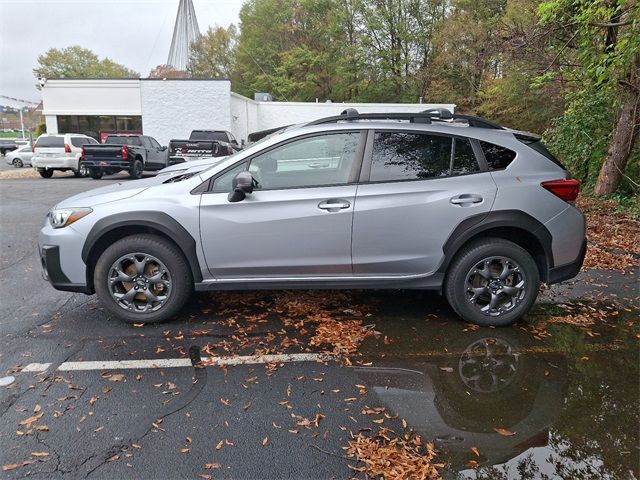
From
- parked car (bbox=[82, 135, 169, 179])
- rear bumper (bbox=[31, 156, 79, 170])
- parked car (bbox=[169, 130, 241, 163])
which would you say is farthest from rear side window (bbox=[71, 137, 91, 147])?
parked car (bbox=[169, 130, 241, 163])

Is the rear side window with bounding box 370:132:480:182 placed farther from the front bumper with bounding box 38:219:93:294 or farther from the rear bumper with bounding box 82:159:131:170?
the rear bumper with bounding box 82:159:131:170

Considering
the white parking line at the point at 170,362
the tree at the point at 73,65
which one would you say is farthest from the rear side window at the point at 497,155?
the tree at the point at 73,65

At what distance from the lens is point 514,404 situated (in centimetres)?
311

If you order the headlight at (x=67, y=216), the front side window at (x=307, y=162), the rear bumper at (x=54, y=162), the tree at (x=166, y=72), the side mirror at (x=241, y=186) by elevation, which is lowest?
the rear bumper at (x=54, y=162)

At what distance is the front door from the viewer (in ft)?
13.1

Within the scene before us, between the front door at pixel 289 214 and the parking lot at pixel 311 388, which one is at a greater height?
the front door at pixel 289 214

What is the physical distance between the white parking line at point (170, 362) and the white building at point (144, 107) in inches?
878

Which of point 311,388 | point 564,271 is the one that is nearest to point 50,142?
point 311,388

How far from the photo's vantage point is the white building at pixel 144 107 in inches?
969

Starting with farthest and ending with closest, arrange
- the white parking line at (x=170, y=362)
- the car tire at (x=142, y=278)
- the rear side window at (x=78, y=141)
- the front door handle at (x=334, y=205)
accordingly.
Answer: the rear side window at (x=78, y=141)
the car tire at (x=142, y=278)
the front door handle at (x=334, y=205)
the white parking line at (x=170, y=362)

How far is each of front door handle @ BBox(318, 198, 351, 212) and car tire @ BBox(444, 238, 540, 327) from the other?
1110mm

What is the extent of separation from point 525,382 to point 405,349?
35.8 inches

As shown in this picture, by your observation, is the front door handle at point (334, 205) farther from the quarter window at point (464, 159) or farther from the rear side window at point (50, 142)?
the rear side window at point (50, 142)

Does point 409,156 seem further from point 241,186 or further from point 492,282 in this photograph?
point 241,186
